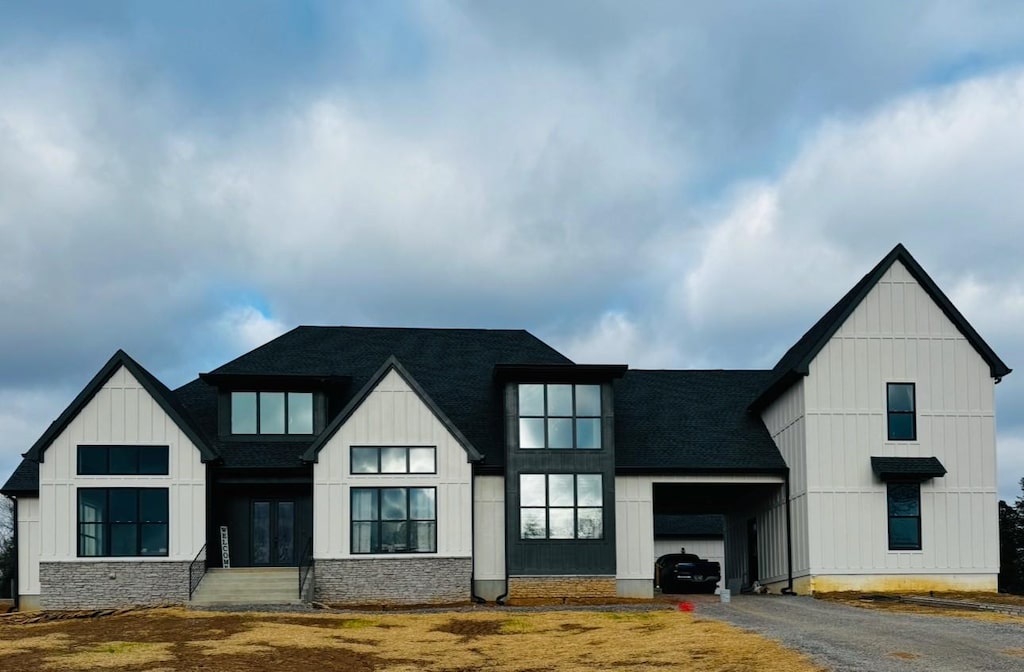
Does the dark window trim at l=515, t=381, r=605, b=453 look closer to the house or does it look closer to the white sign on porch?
the house

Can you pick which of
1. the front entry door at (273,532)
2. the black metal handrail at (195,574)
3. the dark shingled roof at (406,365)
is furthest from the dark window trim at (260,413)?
the black metal handrail at (195,574)

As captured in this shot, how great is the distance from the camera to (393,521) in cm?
3891

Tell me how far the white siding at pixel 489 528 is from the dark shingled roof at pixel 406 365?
74cm

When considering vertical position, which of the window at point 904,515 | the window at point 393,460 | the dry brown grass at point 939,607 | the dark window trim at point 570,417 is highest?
the dark window trim at point 570,417

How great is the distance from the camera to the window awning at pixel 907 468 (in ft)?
130

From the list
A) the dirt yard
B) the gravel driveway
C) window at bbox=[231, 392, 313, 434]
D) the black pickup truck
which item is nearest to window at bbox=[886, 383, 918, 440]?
the gravel driveway

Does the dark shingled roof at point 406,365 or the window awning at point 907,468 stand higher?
the dark shingled roof at point 406,365

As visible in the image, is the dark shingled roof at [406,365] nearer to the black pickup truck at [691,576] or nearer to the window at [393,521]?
the window at [393,521]

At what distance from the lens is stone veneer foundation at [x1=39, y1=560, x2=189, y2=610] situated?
125 ft

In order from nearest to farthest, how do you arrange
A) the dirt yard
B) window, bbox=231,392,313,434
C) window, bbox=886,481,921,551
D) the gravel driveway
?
the gravel driveway
the dirt yard
window, bbox=886,481,921,551
window, bbox=231,392,313,434

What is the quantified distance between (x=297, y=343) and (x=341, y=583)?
439 inches

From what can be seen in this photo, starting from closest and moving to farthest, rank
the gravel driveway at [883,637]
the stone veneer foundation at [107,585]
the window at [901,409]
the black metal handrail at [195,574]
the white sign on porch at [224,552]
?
the gravel driveway at [883,637] → the stone veneer foundation at [107,585] → the black metal handrail at [195,574] → the window at [901,409] → the white sign on porch at [224,552]

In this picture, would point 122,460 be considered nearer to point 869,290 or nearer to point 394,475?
point 394,475

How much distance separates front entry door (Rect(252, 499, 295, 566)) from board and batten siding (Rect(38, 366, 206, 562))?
3.30m
